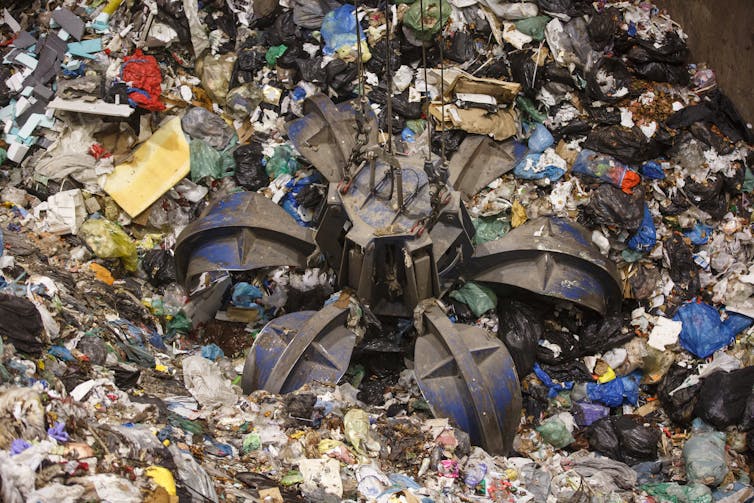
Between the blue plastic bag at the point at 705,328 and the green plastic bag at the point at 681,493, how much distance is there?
95 cm

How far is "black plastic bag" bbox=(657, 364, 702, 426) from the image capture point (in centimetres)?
522

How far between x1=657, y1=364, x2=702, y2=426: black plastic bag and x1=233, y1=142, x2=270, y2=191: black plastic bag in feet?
9.72

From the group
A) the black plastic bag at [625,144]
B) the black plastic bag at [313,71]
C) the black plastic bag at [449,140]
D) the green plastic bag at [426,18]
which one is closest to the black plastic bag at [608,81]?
the black plastic bag at [625,144]

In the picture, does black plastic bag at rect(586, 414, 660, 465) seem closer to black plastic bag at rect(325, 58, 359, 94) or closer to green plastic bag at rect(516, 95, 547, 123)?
green plastic bag at rect(516, 95, 547, 123)

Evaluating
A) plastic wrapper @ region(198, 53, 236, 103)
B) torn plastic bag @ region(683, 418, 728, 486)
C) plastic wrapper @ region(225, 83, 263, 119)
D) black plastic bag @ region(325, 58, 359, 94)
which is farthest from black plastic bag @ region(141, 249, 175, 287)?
torn plastic bag @ region(683, 418, 728, 486)

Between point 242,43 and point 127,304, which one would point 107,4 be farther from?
point 127,304

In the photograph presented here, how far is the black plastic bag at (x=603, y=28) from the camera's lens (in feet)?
20.0

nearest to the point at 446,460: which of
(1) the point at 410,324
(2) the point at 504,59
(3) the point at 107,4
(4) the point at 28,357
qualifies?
(1) the point at 410,324

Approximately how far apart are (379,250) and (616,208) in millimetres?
1695

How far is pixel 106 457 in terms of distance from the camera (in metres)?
3.54

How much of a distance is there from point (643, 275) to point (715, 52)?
1776mm

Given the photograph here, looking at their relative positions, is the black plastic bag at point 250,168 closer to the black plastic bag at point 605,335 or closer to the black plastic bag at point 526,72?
the black plastic bag at point 526,72

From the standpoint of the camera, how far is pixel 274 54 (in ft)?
21.0

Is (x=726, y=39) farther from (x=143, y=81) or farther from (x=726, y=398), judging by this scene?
(x=143, y=81)
